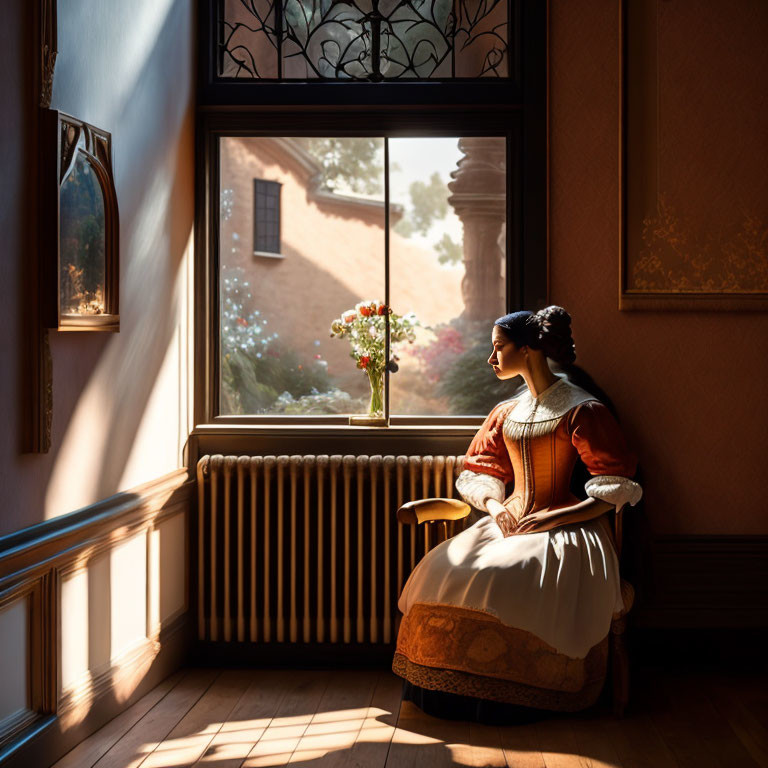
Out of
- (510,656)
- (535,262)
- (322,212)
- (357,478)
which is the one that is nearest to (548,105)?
(535,262)

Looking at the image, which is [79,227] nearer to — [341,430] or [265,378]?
[265,378]

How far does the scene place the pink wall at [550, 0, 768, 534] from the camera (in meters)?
4.01

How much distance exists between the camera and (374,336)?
4.17 m

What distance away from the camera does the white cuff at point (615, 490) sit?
3330 mm

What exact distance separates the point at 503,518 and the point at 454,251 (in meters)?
1.31

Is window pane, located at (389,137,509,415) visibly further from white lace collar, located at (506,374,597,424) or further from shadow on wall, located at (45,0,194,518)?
shadow on wall, located at (45,0,194,518)

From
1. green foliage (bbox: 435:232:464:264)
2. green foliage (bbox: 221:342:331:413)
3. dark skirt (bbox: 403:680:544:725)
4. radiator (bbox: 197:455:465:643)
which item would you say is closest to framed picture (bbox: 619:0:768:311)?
green foliage (bbox: 435:232:464:264)

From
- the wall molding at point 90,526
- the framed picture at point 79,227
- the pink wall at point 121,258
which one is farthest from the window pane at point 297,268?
the framed picture at point 79,227

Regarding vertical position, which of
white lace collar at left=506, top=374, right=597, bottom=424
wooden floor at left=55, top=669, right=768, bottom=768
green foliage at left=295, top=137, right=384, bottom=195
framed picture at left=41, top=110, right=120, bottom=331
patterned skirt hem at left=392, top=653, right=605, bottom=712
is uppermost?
green foliage at left=295, top=137, right=384, bottom=195

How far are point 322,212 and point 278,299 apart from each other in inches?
17.2

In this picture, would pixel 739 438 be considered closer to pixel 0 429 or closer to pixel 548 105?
pixel 548 105

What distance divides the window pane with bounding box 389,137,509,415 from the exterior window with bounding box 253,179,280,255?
1.72ft

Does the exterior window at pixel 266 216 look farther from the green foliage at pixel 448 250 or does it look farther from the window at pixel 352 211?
the green foliage at pixel 448 250

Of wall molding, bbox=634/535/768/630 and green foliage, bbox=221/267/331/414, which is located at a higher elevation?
green foliage, bbox=221/267/331/414
